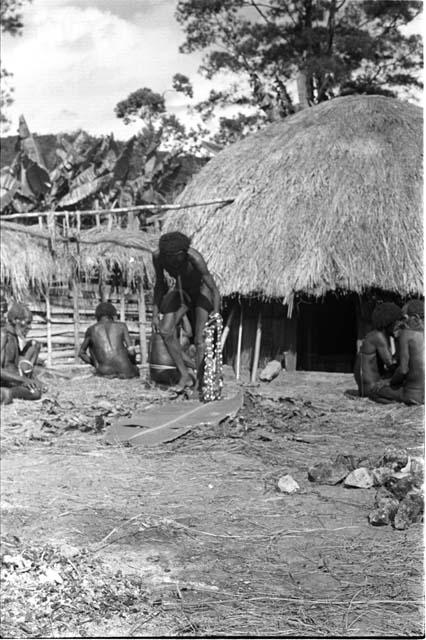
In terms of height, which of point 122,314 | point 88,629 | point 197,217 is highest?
point 197,217

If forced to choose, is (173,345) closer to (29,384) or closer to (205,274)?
(205,274)

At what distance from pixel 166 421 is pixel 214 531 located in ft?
9.44

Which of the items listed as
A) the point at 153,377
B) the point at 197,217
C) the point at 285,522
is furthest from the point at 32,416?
the point at 197,217

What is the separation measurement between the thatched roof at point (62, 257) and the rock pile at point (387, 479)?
7576mm

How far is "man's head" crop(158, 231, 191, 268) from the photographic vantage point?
28.3 feet

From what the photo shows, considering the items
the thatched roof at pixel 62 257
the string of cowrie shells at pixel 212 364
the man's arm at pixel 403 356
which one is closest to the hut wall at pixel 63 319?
the thatched roof at pixel 62 257

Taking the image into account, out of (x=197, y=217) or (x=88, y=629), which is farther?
(x=197, y=217)

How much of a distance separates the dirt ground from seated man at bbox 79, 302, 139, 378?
3413 millimetres

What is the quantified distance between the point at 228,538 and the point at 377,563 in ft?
2.58

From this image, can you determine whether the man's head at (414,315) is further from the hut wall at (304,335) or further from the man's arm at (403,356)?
the hut wall at (304,335)

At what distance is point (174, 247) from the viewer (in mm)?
8609

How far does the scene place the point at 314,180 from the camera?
12609 millimetres

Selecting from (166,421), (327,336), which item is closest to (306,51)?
(327,336)

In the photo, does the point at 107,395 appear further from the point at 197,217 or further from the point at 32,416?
the point at 197,217
